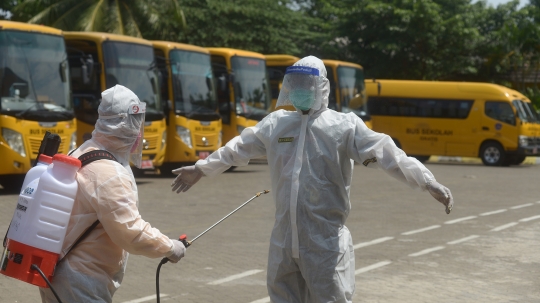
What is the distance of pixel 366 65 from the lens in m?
42.6

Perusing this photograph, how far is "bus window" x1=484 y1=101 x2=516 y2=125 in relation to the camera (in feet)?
98.3

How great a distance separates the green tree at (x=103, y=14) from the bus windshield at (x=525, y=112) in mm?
12115

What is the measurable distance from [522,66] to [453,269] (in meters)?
34.4

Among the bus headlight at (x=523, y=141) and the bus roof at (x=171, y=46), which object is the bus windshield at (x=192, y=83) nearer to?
the bus roof at (x=171, y=46)

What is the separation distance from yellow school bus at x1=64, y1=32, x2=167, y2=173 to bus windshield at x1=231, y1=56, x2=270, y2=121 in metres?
3.81

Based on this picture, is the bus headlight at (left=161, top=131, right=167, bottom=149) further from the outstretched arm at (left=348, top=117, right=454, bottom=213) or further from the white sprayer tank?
the white sprayer tank

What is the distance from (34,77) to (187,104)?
5.62 metres

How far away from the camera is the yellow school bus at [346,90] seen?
27.7 meters

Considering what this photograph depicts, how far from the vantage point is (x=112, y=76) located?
1883 cm

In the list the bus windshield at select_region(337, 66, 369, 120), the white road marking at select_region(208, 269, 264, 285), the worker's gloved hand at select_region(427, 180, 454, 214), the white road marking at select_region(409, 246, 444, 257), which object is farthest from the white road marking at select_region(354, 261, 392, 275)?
the bus windshield at select_region(337, 66, 369, 120)

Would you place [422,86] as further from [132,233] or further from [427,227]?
[132,233]

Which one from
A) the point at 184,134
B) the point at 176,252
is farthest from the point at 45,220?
the point at 184,134

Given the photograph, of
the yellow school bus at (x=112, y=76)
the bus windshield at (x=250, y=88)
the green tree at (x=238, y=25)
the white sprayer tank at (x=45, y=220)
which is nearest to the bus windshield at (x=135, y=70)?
the yellow school bus at (x=112, y=76)

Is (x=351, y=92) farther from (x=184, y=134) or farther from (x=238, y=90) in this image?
(x=184, y=134)
